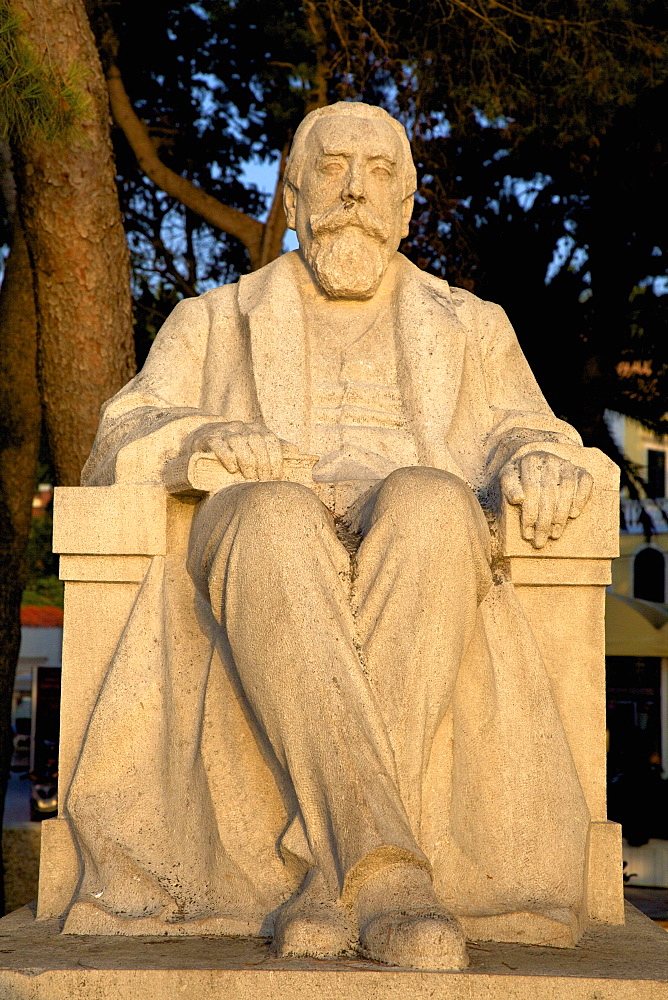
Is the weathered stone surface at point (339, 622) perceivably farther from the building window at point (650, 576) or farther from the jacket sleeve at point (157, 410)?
the building window at point (650, 576)

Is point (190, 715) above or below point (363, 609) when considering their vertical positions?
below

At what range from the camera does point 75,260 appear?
6.62 metres

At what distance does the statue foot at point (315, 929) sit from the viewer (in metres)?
2.67

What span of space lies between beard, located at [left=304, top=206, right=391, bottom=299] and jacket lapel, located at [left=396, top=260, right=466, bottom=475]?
0.12 meters

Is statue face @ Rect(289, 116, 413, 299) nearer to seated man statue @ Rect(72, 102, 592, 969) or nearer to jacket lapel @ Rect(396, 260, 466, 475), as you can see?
seated man statue @ Rect(72, 102, 592, 969)

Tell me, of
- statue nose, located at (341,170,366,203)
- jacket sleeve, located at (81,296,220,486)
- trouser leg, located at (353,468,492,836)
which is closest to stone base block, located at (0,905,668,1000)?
trouser leg, located at (353,468,492,836)

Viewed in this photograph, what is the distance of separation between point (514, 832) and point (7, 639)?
468 cm

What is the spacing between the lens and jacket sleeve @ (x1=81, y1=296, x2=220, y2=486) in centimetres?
344

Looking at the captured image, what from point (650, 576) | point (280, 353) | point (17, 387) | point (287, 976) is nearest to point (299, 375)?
point (280, 353)

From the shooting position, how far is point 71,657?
11.3ft

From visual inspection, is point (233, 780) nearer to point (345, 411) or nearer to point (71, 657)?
point (71, 657)

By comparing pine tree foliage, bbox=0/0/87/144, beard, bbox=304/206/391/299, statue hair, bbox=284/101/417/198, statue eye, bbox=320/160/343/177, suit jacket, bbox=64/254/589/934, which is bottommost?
suit jacket, bbox=64/254/589/934

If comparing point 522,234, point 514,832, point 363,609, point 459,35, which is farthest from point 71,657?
point 522,234

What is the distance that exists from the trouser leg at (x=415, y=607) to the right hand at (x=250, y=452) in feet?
1.02
